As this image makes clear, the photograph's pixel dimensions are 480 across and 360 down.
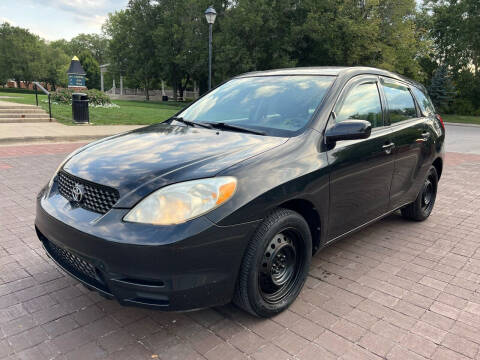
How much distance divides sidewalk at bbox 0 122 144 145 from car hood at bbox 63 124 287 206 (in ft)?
27.5

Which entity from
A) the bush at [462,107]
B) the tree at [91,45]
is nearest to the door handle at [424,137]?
the bush at [462,107]

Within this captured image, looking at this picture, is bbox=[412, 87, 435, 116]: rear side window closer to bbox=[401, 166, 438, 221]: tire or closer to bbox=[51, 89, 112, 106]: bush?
bbox=[401, 166, 438, 221]: tire

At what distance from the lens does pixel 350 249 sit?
400 cm

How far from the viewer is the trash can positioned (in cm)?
1356

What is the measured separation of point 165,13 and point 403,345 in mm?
49555

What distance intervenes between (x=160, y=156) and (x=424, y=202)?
148 inches

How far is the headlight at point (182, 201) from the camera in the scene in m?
2.14

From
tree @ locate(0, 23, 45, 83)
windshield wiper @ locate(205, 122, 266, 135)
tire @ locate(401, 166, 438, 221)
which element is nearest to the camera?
windshield wiper @ locate(205, 122, 266, 135)

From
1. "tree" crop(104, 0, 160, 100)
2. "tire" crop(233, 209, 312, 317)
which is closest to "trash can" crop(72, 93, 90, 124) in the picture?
"tire" crop(233, 209, 312, 317)

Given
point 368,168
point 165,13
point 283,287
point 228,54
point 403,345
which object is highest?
point 165,13

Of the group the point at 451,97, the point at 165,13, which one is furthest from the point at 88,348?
the point at 165,13

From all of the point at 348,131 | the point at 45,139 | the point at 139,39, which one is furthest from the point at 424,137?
the point at 139,39

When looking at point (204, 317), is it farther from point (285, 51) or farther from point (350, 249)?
point (285, 51)

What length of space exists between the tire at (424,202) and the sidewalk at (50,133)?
9.27 meters
